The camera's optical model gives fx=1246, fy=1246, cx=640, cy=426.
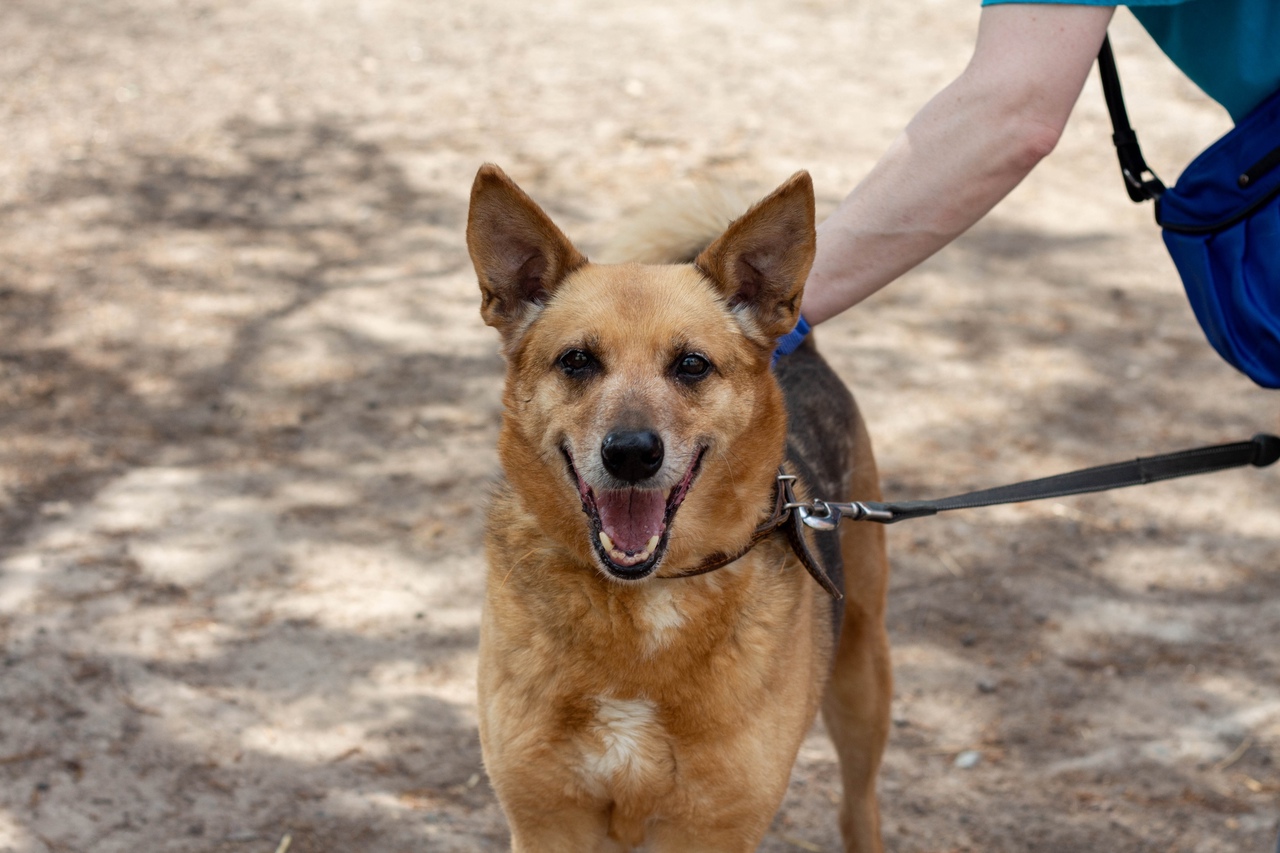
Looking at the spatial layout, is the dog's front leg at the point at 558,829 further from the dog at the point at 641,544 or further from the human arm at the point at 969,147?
the human arm at the point at 969,147

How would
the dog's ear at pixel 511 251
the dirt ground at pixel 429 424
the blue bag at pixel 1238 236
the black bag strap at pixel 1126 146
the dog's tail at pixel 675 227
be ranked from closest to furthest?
the blue bag at pixel 1238 236, the dog's ear at pixel 511 251, the black bag strap at pixel 1126 146, the dog's tail at pixel 675 227, the dirt ground at pixel 429 424

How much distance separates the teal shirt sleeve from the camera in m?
2.40

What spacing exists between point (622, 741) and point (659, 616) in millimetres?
280

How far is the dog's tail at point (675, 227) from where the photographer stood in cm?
363

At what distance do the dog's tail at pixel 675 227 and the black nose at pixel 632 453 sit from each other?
3.68 feet

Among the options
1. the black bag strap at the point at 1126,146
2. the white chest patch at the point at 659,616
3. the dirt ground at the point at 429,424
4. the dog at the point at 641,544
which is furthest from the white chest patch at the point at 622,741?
the black bag strap at the point at 1126,146

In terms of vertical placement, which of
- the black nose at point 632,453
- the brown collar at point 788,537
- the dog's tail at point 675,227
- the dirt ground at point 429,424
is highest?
the dog's tail at point 675,227

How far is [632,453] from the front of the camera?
2562 millimetres

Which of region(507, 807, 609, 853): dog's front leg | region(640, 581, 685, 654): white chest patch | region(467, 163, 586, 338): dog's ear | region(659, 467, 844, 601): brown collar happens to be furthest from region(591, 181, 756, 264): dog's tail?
region(507, 807, 609, 853): dog's front leg

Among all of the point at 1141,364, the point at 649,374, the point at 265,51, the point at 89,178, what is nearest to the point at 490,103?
the point at 265,51

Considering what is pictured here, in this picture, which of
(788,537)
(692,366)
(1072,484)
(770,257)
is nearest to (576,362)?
(692,366)

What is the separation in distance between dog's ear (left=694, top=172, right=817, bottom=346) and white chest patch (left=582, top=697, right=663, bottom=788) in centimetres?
90

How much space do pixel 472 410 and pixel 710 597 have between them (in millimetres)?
3487

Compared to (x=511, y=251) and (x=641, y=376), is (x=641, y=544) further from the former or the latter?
(x=511, y=251)
